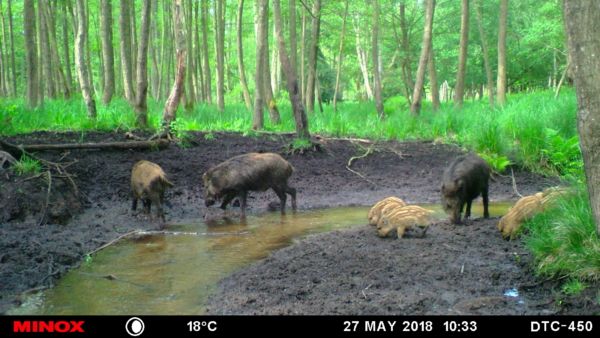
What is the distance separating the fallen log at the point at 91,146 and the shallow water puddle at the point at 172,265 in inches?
137

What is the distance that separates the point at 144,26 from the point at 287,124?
488cm

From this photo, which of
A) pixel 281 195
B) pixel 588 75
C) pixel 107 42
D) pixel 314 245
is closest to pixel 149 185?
pixel 281 195

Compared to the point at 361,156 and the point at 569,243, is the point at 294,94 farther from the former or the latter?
the point at 569,243

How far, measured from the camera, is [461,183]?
846cm

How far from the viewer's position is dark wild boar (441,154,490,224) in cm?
850

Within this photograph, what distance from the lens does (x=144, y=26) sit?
14.6 m

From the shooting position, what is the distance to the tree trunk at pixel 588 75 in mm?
4789

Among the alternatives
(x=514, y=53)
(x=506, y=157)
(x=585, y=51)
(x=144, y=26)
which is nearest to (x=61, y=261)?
(x=585, y=51)

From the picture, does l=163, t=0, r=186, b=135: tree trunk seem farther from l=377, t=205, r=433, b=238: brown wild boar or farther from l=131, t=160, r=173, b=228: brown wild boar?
l=377, t=205, r=433, b=238: brown wild boar

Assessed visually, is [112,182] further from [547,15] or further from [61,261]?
[547,15]

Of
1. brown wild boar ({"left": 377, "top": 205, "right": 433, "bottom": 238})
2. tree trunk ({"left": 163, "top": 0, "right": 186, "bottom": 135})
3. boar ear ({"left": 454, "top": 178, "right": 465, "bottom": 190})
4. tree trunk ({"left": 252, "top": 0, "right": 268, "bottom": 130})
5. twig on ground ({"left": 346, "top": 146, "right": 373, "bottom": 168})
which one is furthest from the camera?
tree trunk ({"left": 252, "top": 0, "right": 268, "bottom": 130})
